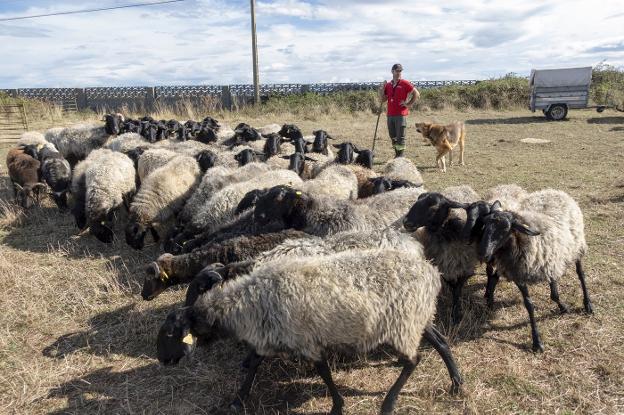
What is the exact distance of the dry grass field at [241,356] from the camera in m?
3.45

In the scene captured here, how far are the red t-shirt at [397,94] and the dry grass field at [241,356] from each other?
186 inches

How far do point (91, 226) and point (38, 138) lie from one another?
7.56 m

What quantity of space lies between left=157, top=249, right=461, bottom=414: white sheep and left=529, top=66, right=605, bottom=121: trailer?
801 inches

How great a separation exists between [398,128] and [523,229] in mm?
6819

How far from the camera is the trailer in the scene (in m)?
20.1

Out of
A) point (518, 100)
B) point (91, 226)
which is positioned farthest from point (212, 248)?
point (518, 100)

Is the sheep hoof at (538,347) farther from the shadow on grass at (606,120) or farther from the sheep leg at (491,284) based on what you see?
the shadow on grass at (606,120)

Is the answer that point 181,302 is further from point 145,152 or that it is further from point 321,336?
point 145,152

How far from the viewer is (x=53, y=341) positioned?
4.40 metres

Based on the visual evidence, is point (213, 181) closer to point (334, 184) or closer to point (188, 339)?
point (334, 184)

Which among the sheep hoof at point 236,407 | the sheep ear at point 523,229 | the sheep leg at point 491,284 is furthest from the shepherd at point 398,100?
the sheep hoof at point 236,407

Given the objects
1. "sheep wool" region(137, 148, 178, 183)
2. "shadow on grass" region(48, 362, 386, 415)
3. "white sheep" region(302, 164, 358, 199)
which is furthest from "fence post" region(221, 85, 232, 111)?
"shadow on grass" region(48, 362, 386, 415)

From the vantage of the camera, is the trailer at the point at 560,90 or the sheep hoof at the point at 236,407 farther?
the trailer at the point at 560,90

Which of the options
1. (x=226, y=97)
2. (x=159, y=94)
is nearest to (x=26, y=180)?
(x=226, y=97)
